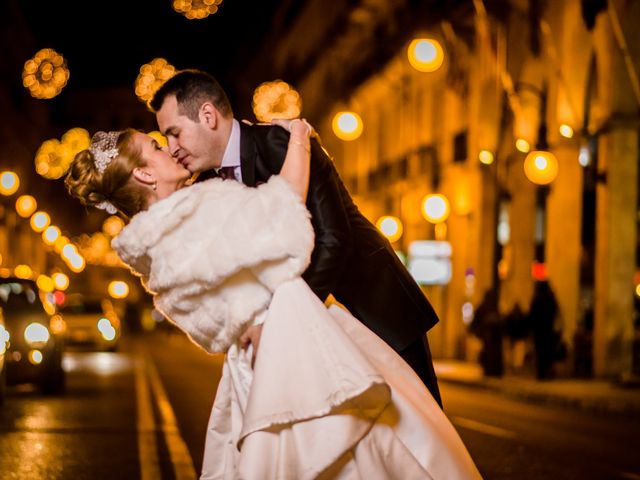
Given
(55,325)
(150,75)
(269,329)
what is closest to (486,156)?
(150,75)

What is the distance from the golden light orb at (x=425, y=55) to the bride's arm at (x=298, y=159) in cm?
2184

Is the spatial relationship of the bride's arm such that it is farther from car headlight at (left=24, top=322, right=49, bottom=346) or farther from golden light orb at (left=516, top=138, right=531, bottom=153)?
golden light orb at (left=516, top=138, right=531, bottom=153)

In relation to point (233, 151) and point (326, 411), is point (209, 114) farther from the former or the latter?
point (326, 411)

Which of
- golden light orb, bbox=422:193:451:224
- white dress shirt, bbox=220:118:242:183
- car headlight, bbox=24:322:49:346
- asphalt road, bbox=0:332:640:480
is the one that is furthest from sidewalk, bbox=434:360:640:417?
white dress shirt, bbox=220:118:242:183

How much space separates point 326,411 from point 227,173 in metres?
1.10

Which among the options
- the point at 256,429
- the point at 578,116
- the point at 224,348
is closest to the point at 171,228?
the point at 224,348

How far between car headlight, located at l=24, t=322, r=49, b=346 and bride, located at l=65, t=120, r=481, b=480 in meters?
14.8

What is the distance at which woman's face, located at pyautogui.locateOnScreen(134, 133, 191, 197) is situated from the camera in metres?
4.48

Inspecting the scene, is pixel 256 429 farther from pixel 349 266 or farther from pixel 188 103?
pixel 188 103

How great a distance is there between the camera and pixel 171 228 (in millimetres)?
4234

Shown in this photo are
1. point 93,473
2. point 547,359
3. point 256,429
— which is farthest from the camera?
point 547,359

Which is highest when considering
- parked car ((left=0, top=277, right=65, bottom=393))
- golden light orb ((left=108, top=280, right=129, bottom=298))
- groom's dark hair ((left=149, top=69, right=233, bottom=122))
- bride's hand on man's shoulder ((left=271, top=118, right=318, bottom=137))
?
groom's dark hair ((left=149, top=69, right=233, bottom=122))

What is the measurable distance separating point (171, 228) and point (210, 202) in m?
0.15

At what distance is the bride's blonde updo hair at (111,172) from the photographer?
4465 mm
